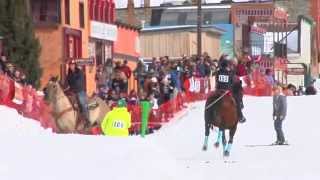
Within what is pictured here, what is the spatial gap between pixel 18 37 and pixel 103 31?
1226 cm

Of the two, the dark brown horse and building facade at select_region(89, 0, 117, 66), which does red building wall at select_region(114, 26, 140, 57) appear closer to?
building facade at select_region(89, 0, 117, 66)

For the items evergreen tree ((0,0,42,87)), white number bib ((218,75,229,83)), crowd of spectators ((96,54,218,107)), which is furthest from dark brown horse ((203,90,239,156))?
evergreen tree ((0,0,42,87))

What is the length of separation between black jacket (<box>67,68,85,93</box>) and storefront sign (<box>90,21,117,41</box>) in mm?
15130

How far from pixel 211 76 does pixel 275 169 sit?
18.0m

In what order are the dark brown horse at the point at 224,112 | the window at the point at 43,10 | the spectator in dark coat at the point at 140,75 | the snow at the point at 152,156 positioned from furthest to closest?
the window at the point at 43,10
the spectator in dark coat at the point at 140,75
the dark brown horse at the point at 224,112
the snow at the point at 152,156

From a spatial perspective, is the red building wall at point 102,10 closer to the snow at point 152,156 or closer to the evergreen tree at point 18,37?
the evergreen tree at point 18,37

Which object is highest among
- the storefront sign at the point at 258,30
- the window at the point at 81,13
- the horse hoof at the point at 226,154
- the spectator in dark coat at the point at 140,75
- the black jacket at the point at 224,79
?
the window at the point at 81,13

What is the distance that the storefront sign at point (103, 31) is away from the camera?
40469 millimetres

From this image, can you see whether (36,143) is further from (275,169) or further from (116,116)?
(116,116)

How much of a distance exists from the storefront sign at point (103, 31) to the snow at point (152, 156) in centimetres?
1493

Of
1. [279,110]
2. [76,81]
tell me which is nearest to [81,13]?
[76,81]

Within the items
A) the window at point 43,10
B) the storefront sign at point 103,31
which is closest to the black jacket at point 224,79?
the window at point 43,10

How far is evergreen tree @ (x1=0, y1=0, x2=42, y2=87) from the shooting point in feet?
97.2

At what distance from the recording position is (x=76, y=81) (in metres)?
24.7
